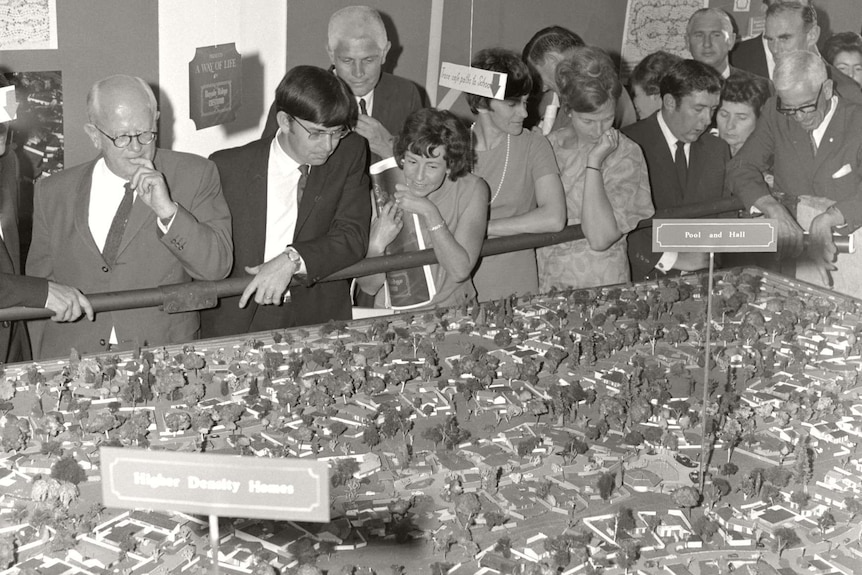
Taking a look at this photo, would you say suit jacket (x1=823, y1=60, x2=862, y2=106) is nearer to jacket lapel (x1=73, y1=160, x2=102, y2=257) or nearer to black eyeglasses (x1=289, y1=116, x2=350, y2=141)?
black eyeglasses (x1=289, y1=116, x2=350, y2=141)

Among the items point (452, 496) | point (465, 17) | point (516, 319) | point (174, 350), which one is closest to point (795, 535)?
point (452, 496)

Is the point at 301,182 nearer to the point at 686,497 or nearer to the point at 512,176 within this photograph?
the point at 512,176

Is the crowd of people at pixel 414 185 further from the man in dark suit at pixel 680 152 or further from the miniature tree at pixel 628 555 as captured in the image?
the miniature tree at pixel 628 555

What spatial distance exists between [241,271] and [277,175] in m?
0.40

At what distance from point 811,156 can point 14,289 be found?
13.3ft

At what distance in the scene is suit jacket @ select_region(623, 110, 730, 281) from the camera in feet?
17.2

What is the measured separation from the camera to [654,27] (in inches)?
342

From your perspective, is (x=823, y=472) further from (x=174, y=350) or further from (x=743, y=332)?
(x=174, y=350)

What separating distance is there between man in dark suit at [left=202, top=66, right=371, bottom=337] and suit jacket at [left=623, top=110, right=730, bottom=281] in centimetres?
160

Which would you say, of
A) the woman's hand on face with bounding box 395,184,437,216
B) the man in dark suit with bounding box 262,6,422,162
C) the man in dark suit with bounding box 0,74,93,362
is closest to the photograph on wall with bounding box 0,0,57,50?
the man in dark suit with bounding box 0,74,93,362

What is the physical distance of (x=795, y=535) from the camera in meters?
2.61

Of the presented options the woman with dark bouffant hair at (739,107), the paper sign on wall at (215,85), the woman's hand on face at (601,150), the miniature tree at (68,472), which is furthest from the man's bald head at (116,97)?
the woman with dark bouffant hair at (739,107)

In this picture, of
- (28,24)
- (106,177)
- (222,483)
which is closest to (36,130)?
(28,24)

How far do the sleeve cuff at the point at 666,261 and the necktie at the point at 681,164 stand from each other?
1.30 feet
